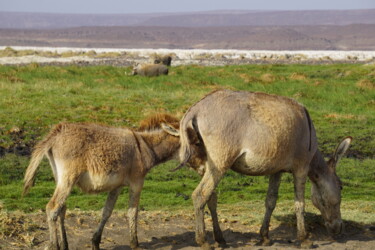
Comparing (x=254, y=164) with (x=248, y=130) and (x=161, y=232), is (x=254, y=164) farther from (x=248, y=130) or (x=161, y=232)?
(x=161, y=232)

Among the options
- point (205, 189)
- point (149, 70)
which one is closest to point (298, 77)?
point (149, 70)

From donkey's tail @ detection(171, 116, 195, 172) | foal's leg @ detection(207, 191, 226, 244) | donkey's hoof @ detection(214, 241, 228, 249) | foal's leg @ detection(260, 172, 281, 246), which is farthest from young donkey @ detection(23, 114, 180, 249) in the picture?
foal's leg @ detection(260, 172, 281, 246)

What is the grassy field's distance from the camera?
13.7 meters

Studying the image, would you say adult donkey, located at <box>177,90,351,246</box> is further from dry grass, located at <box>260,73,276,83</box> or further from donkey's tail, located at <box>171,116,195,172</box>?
dry grass, located at <box>260,73,276,83</box>

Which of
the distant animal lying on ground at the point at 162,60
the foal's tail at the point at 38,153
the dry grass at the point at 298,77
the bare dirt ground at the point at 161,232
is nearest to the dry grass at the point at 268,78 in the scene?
the dry grass at the point at 298,77

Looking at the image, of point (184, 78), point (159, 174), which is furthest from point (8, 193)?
point (184, 78)

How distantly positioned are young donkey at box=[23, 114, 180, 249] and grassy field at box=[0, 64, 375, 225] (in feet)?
10.2

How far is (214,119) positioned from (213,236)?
2.06m

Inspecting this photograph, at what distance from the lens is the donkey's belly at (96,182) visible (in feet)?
27.8

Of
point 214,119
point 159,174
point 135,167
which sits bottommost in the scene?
point 159,174

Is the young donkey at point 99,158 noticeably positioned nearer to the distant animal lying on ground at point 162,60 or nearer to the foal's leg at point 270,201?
the foal's leg at point 270,201

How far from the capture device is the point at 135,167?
29.5ft

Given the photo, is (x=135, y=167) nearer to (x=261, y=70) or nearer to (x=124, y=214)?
(x=124, y=214)

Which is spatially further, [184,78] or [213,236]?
[184,78]
